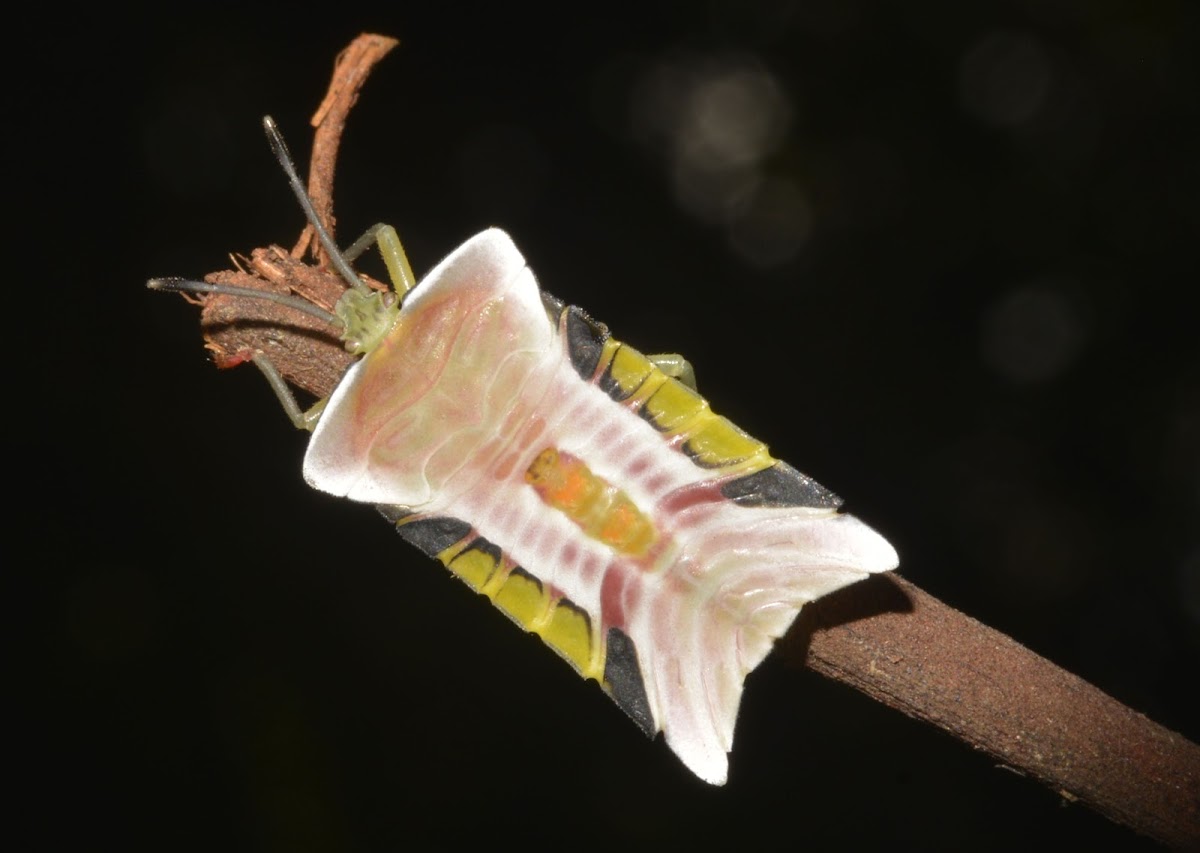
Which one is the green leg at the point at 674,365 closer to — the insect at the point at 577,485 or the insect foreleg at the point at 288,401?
the insect at the point at 577,485

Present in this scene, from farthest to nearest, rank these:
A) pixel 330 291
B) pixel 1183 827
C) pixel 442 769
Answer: pixel 442 769 → pixel 330 291 → pixel 1183 827

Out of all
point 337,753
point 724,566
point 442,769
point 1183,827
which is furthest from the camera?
point 442,769

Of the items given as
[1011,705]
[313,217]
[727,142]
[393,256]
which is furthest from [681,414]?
[727,142]

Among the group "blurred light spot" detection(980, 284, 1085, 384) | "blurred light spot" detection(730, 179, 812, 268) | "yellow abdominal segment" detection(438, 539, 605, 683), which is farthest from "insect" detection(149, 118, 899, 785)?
"blurred light spot" detection(980, 284, 1085, 384)

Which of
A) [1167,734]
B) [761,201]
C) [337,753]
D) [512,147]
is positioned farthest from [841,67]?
[337,753]

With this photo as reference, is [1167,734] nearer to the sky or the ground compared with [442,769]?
nearer to the sky

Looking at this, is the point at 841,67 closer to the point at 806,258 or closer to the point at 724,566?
the point at 806,258
